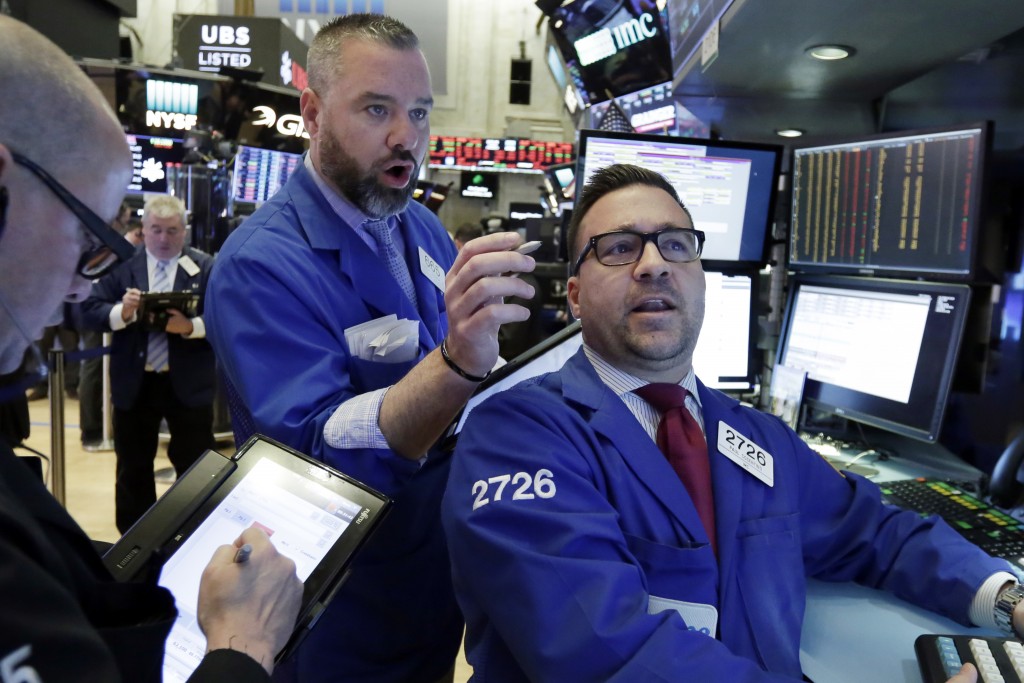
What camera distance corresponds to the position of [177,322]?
3525 mm

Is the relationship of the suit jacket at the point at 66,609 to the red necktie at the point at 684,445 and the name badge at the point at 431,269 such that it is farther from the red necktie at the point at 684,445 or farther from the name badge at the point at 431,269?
the name badge at the point at 431,269

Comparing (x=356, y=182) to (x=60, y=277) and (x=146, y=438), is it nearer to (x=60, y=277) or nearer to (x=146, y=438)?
(x=60, y=277)

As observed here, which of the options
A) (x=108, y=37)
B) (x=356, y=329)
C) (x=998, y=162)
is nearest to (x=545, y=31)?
(x=108, y=37)

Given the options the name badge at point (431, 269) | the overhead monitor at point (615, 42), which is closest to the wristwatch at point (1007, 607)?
the name badge at point (431, 269)

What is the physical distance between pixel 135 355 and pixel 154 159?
2.14 metres

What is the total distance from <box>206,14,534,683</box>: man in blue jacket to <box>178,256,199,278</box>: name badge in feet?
8.16

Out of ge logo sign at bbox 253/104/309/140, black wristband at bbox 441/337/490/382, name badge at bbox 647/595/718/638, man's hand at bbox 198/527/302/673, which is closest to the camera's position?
man's hand at bbox 198/527/302/673

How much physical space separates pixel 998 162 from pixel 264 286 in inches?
85.2

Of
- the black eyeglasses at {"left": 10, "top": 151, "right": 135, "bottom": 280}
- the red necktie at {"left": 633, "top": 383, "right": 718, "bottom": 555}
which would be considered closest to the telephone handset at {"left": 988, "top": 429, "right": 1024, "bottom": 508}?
the red necktie at {"left": 633, "top": 383, "right": 718, "bottom": 555}

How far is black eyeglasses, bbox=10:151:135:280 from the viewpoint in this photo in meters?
0.69

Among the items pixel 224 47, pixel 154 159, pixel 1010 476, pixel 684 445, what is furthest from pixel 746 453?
pixel 224 47

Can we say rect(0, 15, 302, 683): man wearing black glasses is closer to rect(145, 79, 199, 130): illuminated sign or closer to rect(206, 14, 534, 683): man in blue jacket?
rect(206, 14, 534, 683): man in blue jacket

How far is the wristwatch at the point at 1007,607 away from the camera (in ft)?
3.74

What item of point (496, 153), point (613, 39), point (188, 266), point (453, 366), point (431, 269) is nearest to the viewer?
point (453, 366)
